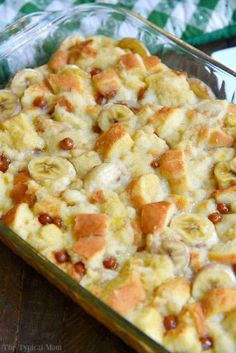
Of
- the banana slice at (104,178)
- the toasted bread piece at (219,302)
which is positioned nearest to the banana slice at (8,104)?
the banana slice at (104,178)

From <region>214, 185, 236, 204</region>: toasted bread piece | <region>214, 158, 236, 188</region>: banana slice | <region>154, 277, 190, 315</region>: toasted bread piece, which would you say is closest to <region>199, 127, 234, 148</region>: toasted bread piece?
<region>214, 158, 236, 188</region>: banana slice

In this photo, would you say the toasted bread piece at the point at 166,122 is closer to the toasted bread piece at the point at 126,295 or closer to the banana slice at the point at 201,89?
the banana slice at the point at 201,89

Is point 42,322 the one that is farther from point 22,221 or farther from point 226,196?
point 226,196

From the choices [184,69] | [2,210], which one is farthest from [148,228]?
[184,69]

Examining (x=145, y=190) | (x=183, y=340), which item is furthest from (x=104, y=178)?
(x=183, y=340)

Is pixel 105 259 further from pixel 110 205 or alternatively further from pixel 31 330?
pixel 31 330
